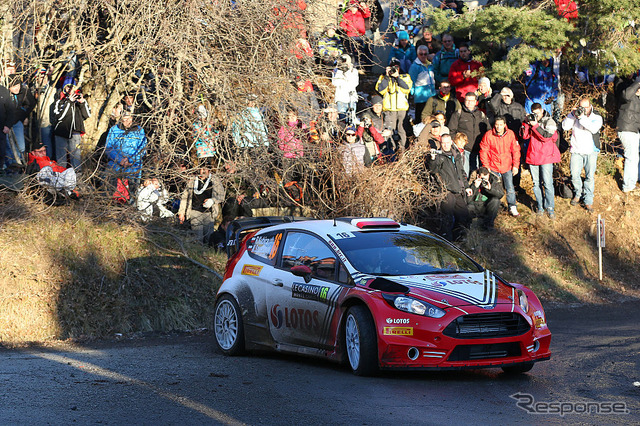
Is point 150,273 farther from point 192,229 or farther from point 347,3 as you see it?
point 347,3

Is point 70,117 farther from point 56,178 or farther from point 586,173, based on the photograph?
point 586,173

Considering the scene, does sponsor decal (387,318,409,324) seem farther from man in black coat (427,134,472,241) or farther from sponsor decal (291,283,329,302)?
man in black coat (427,134,472,241)

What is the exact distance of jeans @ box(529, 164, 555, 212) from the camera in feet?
59.5

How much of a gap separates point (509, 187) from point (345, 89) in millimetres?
4204

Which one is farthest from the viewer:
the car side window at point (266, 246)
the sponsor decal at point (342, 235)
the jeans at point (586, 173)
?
the jeans at point (586, 173)

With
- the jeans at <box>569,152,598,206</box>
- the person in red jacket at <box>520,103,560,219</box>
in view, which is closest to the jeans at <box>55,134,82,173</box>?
the person in red jacket at <box>520,103,560,219</box>

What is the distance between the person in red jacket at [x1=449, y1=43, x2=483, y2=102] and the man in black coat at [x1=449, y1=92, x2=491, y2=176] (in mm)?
1219

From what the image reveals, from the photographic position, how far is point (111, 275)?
540 inches

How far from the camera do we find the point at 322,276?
932 cm

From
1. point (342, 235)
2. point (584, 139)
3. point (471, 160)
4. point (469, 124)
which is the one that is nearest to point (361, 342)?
point (342, 235)

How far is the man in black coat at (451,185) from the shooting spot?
16656mm

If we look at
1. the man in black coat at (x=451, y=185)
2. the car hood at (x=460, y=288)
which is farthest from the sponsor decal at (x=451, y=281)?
the man in black coat at (x=451, y=185)

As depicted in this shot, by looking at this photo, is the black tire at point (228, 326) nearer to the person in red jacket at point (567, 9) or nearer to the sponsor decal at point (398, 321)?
the sponsor decal at point (398, 321)

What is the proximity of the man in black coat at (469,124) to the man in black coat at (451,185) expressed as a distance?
1164 mm
